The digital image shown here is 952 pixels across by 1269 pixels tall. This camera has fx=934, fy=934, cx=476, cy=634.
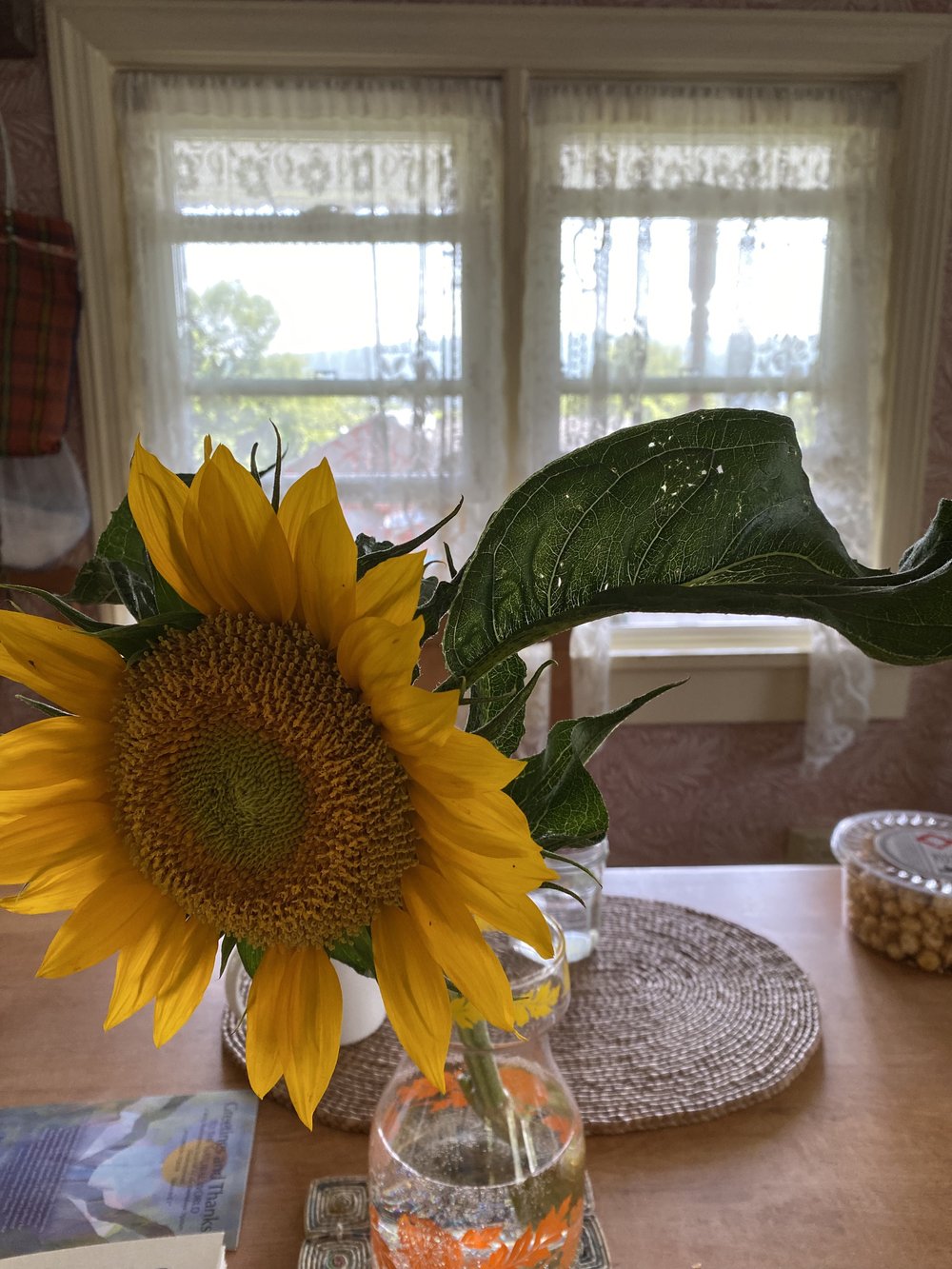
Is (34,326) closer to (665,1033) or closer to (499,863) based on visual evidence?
(665,1033)

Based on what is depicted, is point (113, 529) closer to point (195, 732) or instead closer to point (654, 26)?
point (195, 732)

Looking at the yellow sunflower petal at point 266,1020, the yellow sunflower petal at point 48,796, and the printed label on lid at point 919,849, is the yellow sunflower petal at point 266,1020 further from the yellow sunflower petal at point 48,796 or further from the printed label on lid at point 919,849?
the printed label on lid at point 919,849

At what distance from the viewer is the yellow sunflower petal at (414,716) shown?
28 centimetres

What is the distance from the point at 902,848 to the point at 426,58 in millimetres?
1728

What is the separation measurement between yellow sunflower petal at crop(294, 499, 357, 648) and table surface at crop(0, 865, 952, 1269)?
463mm

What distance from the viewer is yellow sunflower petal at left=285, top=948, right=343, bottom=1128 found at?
0.36 metres

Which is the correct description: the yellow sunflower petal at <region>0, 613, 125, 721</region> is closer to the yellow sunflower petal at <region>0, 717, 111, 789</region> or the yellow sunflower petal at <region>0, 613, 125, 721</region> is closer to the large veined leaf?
the yellow sunflower petal at <region>0, 717, 111, 789</region>

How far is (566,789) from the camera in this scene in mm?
364

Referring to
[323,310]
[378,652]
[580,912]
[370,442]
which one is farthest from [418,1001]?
[323,310]

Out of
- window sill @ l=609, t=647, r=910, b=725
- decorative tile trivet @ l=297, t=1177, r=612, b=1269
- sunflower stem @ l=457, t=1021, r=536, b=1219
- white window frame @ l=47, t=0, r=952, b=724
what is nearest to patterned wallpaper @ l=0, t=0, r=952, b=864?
window sill @ l=609, t=647, r=910, b=725

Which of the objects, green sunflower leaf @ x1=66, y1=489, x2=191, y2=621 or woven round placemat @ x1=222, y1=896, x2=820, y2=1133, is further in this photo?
woven round placemat @ x1=222, y1=896, x2=820, y2=1133

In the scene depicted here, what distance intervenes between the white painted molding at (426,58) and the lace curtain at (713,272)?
0.19ft

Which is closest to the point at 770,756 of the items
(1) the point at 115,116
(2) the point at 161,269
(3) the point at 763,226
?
(3) the point at 763,226

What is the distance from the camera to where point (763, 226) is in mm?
2002
